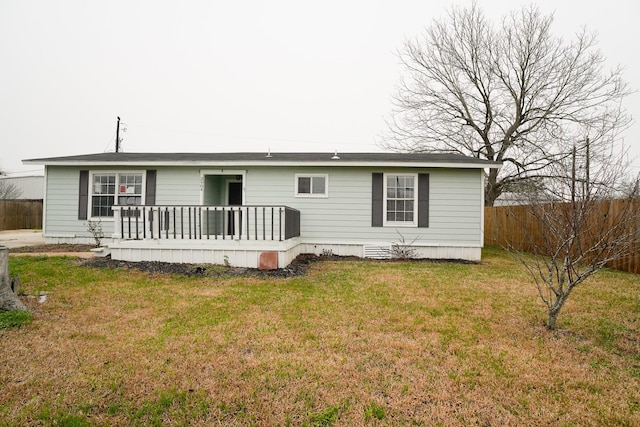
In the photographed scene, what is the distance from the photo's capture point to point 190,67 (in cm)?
2045

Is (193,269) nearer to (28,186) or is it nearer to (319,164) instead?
(319,164)

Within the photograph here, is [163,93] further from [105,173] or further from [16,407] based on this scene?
[16,407]

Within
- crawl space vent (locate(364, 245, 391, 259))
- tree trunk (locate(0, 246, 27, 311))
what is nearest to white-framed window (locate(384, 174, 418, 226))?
crawl space vent (locate(364, 245, 391, 259))

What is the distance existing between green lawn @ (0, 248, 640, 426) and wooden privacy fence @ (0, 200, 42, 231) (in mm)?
19006

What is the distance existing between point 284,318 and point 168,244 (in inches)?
173

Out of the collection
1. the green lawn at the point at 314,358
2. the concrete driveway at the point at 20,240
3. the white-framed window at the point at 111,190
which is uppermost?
the white-framed window at the point at 111,190

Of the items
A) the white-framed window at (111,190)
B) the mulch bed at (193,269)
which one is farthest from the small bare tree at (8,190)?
the mulch bed at (193,269)

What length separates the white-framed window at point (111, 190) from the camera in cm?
1035

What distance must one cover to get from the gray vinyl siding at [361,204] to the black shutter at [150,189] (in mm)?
2663

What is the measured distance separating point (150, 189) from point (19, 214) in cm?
1624

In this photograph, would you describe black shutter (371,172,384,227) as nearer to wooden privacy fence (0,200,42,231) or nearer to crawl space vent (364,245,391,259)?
crawl space vent (364,245,391,259)

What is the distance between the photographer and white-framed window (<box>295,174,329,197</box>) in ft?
33.4

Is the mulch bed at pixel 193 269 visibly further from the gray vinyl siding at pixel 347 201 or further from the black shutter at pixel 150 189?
the black shutter at pixel 150 189

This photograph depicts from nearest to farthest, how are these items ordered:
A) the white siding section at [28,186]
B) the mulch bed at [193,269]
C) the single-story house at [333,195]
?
the mulch bed at [193,269], the single-story house at [333,195], the white siding section at [28,186]
